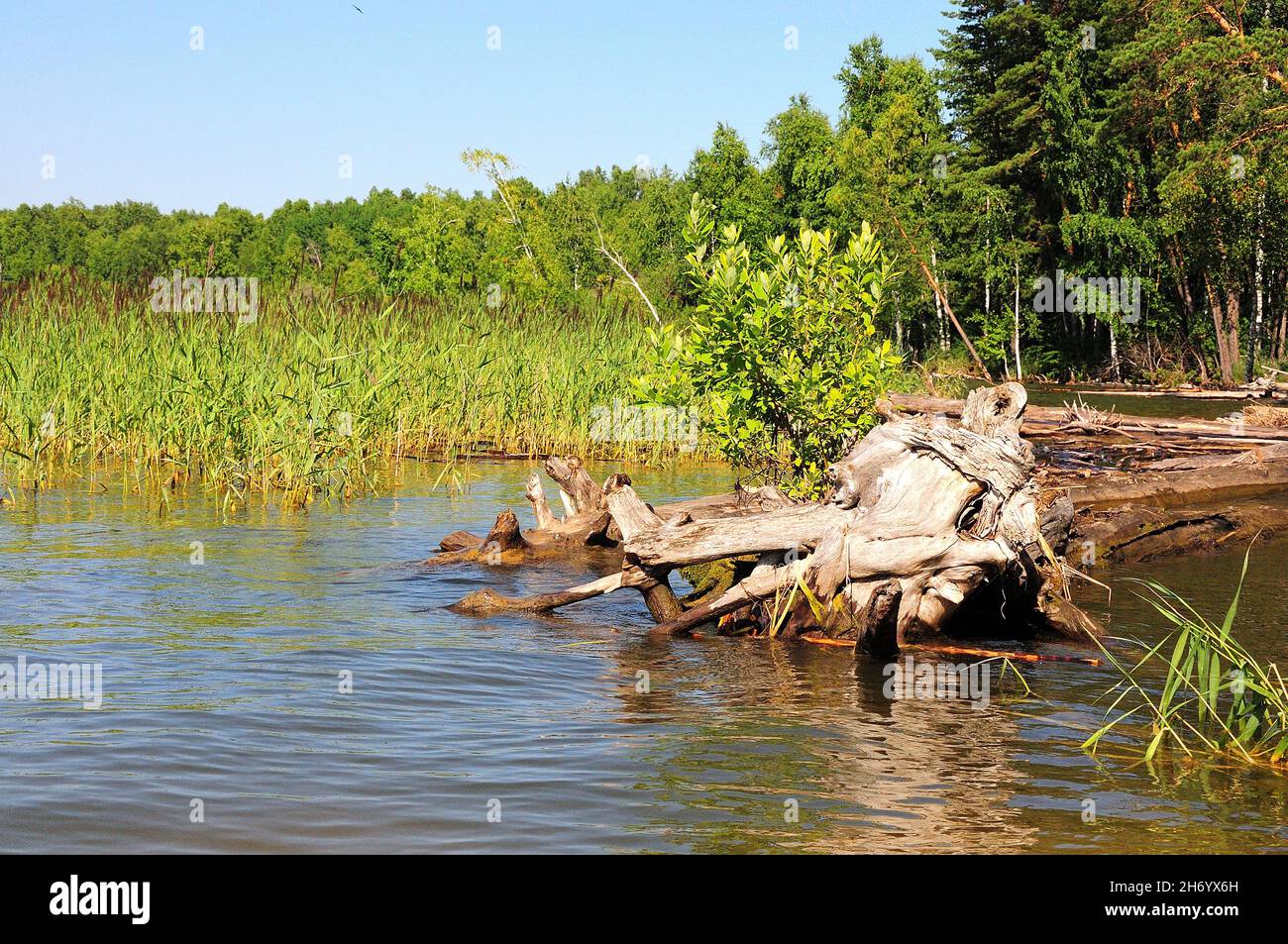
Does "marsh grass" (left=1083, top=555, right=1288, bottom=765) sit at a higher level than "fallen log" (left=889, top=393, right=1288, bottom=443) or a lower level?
lower

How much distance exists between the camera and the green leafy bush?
33.9ft

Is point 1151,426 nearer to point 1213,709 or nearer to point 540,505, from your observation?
point 540,505

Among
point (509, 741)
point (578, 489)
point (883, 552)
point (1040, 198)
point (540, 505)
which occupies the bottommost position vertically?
point (509, 741)

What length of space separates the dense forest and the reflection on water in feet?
36.7

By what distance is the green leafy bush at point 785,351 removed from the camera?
1034 centimetres

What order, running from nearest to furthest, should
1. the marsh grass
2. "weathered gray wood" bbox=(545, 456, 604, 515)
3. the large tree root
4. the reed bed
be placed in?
the marsh grass < the large tree root < "weathered gray wood" bbox=(545, 456, 604, 515) < the reed bed

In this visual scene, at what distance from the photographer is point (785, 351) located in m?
10.5

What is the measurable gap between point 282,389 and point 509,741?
10.5 meters

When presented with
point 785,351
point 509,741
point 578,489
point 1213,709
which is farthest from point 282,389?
point 1213,709

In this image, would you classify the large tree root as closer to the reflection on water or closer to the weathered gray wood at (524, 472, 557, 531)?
the reflection on water

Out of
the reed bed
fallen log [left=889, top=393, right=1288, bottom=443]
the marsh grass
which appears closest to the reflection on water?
the marsh grass

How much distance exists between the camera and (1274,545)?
13.5 metres

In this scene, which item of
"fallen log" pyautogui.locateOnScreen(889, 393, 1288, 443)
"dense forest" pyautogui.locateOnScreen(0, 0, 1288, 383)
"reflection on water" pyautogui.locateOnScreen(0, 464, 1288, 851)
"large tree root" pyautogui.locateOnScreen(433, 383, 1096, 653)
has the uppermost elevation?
"dense forest" pyautogui.locateOnScreen(0, 0, 1288, 383)
